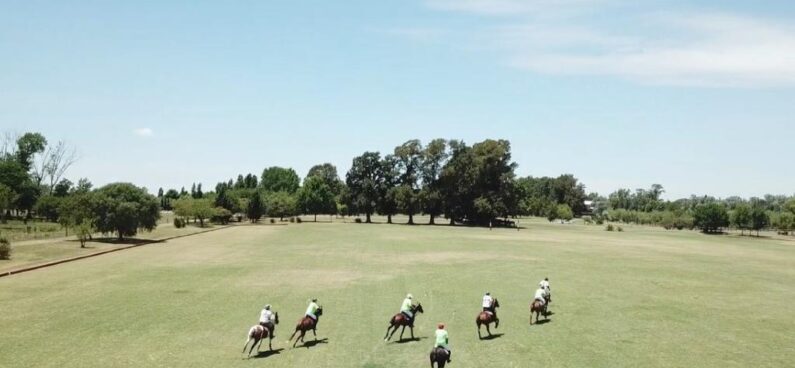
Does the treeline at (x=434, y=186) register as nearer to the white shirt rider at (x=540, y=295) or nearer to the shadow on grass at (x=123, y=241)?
the shadow on grass at (x=123, y=241)

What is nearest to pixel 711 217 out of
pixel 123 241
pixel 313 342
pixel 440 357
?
pixel 123 241

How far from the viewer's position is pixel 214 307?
29547mm

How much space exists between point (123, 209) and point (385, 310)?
49643mm

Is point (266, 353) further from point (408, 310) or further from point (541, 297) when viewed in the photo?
→ point (541, 297)

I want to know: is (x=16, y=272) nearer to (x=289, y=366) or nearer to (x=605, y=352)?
(x=289, y=366)

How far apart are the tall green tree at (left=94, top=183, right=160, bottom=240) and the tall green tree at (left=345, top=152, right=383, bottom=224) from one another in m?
66.5

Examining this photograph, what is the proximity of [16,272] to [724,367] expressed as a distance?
4342 cm

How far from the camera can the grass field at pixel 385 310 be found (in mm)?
20859

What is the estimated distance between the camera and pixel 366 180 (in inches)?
5359

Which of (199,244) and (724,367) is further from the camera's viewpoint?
(199,244)

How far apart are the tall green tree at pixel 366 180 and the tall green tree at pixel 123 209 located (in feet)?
218

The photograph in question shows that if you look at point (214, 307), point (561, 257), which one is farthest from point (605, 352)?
point (561, 257)

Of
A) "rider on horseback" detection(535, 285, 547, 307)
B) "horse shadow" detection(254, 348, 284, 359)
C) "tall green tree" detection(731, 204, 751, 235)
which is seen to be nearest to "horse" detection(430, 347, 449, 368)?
"horse shadow" detection(254, 348, 284, 359)

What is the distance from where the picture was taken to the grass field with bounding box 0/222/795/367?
20.9 metres
